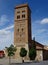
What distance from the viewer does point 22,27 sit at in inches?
3100

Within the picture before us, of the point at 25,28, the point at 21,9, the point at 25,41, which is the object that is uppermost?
the point at 21,9

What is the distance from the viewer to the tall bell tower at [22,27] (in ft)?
252

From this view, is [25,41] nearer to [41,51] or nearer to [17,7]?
[41,51]

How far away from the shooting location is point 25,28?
7825cm

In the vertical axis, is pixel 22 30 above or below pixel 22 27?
below

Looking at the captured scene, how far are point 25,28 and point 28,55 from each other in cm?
1143

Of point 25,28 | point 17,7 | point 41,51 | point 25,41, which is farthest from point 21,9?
point 41,51

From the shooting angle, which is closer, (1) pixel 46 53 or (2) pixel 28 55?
(2) pixel 28 55

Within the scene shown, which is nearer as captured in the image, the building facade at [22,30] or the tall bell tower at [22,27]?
the building facade at [22,30]

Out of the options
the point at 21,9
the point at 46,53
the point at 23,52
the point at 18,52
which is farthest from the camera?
Result: the point at 46,53

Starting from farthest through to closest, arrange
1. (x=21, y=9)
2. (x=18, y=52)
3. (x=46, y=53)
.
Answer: (x=46, y=53) < (x=21, y=9) < (x=18, y=52)

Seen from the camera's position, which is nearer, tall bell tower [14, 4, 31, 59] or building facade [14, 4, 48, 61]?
building facade [14, 4, 48, 61]

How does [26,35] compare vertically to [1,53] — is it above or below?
above

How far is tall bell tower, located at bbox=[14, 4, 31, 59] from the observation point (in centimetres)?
7675
